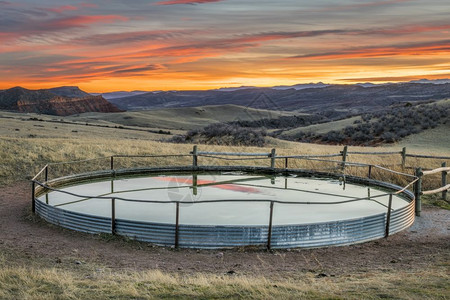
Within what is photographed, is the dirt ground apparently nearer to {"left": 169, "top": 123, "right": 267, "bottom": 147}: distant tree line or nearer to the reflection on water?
the reflection on water

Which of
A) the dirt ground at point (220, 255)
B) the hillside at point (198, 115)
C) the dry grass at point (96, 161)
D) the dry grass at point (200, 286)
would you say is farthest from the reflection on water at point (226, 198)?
the hillside at point (198, 115)

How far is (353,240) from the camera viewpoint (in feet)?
33.5

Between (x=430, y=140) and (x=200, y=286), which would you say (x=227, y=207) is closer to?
(x=200, y=286)

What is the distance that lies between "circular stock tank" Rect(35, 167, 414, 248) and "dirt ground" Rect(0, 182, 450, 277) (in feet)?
0.81

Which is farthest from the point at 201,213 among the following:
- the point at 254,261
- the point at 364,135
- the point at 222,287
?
A: the point at 364,135

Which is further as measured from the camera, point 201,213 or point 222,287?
point 201,213

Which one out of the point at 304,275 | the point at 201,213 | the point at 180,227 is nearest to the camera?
the point at 304,275

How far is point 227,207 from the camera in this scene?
1284 cm

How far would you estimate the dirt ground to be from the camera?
8.38 metres

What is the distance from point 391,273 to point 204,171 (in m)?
11.4

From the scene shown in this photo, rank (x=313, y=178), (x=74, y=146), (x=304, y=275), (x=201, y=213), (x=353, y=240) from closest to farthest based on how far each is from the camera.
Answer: (x=304, y=275)
(x=353, y=240)
(x=201, y=213)
(x=313, y=178)
(x=74, y=146)

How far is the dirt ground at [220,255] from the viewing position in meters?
8.38

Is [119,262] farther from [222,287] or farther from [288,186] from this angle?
[288,186]

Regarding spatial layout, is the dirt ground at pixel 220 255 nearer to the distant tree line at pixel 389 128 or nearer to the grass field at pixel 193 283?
the grass field at pixel 193 283
